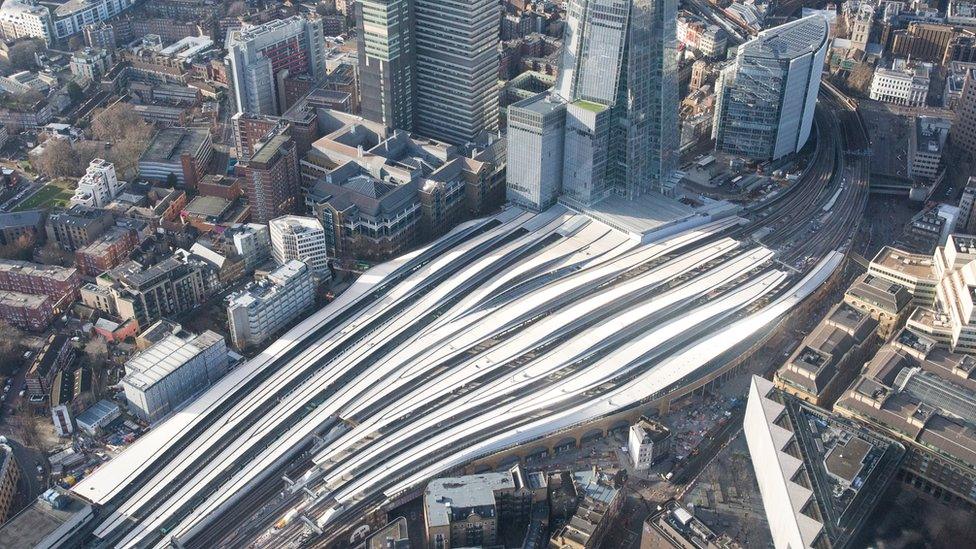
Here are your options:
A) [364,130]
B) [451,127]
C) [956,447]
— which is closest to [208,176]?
[364,130]

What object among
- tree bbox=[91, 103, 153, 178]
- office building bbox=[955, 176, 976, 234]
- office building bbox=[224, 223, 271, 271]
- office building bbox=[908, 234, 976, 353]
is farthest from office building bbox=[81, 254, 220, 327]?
office building bbox=[955, 176, 976, 234]

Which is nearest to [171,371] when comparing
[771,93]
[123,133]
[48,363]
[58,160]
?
[48,363]

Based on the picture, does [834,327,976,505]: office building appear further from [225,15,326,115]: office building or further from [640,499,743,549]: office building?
[225,15,326,115]: office building

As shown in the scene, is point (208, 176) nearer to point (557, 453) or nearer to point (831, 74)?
point (557, 453)

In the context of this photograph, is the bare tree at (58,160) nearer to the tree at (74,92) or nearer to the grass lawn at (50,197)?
the grass lawn at (50,197)

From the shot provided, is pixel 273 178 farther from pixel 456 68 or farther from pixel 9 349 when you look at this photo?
pixel 9 349

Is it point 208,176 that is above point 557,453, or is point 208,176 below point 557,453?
above
